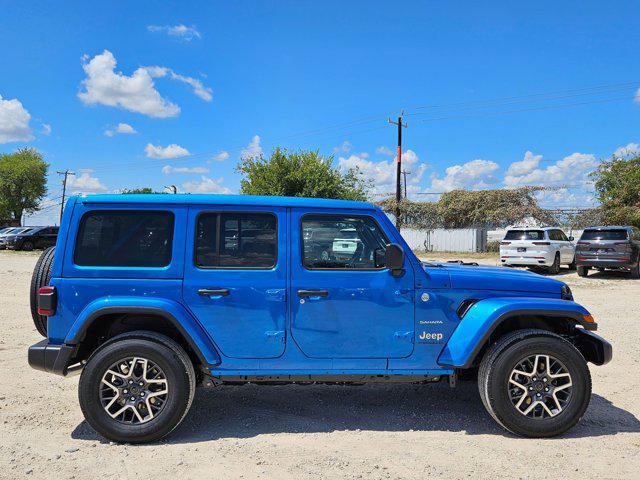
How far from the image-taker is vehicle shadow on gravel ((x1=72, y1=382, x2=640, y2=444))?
13.4 ft

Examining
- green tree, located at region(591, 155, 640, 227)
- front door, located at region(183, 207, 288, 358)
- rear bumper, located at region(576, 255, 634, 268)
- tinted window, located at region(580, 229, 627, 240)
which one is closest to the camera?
front door, located at region(183, 207, 288, 358)

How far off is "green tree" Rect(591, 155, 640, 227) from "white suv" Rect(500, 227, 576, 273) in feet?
38.5

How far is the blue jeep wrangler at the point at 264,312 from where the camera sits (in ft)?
12.5

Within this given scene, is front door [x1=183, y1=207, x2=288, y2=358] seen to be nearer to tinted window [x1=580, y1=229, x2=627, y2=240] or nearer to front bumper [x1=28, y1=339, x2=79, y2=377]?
front bumper [x1=28, y1=339, x2=79, y2=377]

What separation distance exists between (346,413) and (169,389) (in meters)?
1.59

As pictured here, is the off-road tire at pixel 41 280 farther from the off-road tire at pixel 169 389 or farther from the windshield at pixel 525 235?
the windshield at pixel 525 235

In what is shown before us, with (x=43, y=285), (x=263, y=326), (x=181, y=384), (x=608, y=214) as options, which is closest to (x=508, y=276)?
(x=263, y=326)

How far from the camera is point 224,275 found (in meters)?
3.90

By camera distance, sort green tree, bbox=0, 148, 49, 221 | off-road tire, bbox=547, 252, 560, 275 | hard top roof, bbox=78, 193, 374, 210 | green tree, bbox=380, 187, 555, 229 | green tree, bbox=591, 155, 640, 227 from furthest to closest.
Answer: green tree, bbox=0, 148, 49, 221
green tree, bbox=380, 187, 555, 229
green tree, bbox=591, 155, 640, 227
off-road tire, bbox=547, 252, 560, 275
hard top roof, bbox=78, 193, 374, 210

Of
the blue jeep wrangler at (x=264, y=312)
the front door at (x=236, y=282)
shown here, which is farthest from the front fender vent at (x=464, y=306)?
the front door at (x=236, y=282)

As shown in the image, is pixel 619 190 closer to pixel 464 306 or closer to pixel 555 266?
pixel 555 266

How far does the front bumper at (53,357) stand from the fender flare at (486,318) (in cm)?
291

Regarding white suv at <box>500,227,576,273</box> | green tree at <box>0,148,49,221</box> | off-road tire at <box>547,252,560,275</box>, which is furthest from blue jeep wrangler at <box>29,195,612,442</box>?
green tree at <box>0,148,49,221</box>

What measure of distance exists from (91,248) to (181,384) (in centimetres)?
129
